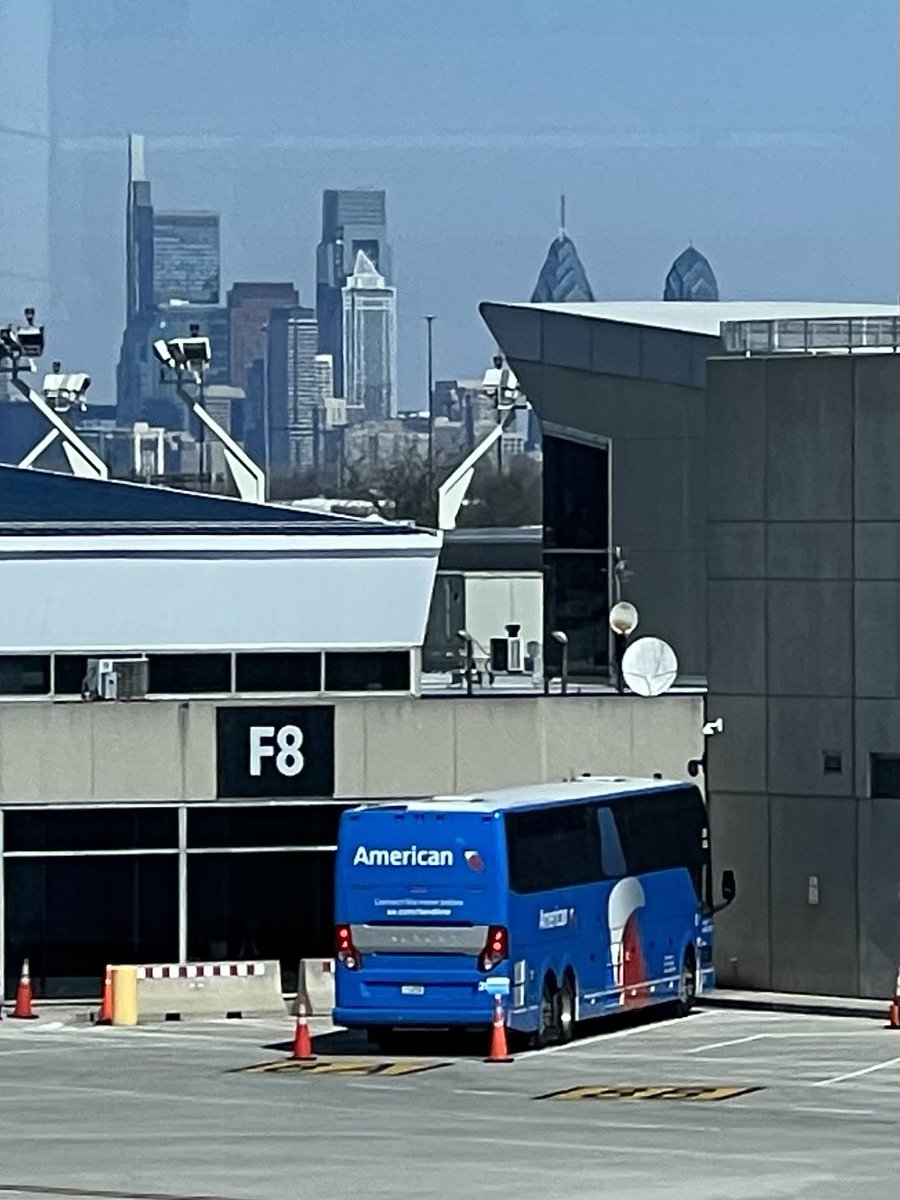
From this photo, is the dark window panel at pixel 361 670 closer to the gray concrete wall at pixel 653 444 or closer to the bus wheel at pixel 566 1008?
the gray concrete wall at pixel 653 444

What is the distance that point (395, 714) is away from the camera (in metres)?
43.9

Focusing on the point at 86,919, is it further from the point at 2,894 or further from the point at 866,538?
the point at 866,538

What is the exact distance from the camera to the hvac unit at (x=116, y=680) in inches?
1718

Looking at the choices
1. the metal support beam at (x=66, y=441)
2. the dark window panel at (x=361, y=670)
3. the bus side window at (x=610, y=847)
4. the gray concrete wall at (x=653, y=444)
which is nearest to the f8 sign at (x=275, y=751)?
the dark window panel at (x=361, y=670)

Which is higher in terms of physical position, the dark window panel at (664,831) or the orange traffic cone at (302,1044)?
the dark window panel at (664,831)

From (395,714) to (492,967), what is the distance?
368 inches

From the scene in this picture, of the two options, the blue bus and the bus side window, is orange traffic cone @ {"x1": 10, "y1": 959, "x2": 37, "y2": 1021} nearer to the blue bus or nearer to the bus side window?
the blue bus

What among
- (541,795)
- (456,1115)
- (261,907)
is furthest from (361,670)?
(456,1115)

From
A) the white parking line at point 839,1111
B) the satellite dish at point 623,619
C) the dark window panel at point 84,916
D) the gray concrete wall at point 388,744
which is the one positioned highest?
the satellite dish at point 623,619

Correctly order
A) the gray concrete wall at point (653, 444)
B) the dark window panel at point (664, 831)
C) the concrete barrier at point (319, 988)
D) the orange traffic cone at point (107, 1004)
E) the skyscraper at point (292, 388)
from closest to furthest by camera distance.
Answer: the dark window panel at point (664, 831) < the orange traffic cone at point (107, 1004) < the concrete barrier at point (319, 988) < the gray concrete wall at point (653, 444) < the skyscraper at point (292, 388)

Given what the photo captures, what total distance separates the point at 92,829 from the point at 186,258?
343ft

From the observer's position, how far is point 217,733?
43.5 meters

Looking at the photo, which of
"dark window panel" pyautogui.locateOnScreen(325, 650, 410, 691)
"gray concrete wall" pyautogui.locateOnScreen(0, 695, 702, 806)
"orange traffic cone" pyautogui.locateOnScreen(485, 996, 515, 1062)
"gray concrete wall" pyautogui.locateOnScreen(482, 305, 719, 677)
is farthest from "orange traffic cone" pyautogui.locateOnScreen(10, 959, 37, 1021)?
"gray concrete wall" pyautogui.locateOnScreen(482, 305, 719, 677)

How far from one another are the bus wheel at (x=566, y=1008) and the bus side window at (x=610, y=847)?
1.71 metres
